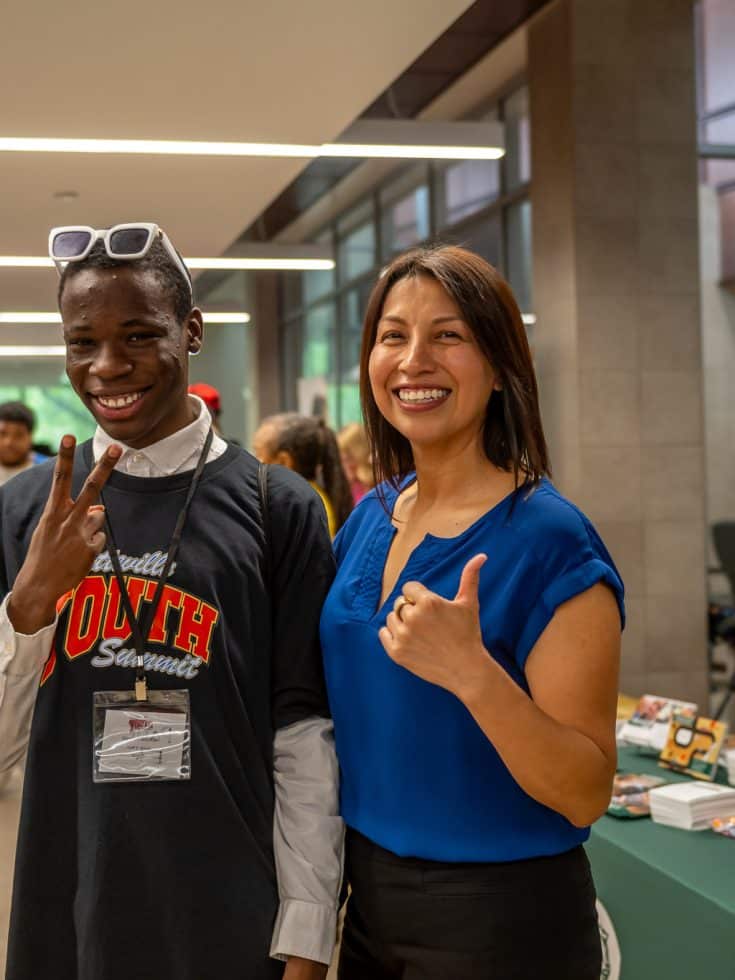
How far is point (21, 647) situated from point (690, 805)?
2.08m

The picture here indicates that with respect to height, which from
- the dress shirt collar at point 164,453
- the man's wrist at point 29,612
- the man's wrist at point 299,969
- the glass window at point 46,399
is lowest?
the man's wrist at point 299,969

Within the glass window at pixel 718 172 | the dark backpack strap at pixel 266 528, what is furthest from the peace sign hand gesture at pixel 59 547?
the glass window at pixel 718 172

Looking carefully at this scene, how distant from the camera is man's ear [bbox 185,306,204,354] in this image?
1573 mm

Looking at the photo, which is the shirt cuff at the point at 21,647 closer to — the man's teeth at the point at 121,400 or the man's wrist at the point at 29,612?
the man's wrist at the point at 29,612

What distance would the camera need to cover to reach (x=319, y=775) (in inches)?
61.0

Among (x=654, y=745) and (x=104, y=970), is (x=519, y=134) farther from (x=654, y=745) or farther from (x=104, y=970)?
(x=104, y=970)

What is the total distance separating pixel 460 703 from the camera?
4.76 feet

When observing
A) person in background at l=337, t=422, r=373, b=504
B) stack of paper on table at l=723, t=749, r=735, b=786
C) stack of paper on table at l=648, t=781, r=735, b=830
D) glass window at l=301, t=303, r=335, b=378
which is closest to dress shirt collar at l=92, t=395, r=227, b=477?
stack of paper on table at l=648, t=781, r=735, b=830

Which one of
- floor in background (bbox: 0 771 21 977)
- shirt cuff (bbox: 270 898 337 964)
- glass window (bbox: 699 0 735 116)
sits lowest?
floor in background (bbox: 0 771 21 977)

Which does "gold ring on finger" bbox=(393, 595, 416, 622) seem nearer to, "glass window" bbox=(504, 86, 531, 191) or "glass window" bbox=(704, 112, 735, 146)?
"glass window" bbox=(504, 86, 531, 191)

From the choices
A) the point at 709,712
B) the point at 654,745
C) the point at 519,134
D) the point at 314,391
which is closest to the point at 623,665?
the point at 709,712

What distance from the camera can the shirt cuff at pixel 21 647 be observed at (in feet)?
4.63

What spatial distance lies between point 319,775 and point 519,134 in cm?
865

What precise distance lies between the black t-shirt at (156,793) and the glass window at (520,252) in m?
7.77
